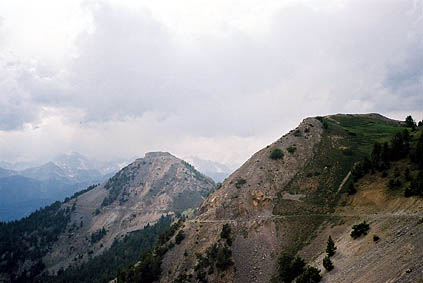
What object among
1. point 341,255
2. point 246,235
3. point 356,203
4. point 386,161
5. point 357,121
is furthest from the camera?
point 357,121

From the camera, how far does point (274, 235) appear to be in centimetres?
5972

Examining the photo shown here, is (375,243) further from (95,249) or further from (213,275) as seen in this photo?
(95,249)

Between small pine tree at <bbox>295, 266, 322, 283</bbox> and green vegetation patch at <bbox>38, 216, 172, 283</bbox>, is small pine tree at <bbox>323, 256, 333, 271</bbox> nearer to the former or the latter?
small pine tree at <bbox>295, 266, 322, 283</bbox>

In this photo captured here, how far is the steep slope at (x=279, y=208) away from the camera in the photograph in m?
54.2

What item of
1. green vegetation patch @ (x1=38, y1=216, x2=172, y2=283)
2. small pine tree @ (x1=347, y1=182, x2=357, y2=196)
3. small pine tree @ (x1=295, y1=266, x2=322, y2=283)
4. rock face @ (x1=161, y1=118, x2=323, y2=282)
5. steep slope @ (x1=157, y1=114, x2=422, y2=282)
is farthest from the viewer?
green vegetation patch @ (x1=38, y1=216, x2=172, y2=283)

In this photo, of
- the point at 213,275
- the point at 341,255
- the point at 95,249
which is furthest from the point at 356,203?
the point at 95,249

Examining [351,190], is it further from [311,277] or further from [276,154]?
[276,154]

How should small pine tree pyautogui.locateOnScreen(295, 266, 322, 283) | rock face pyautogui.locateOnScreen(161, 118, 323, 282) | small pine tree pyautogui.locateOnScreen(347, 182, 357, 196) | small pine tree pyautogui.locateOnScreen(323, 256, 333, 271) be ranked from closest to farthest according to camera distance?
small pine tree pyautogui.locateOnScreen(295, 266, 322, 283) < small pine tree pyautogui.locateOnScreen(323, 256, 333, 271) < rock face pyautogui.locateOnScreen(161, 118, 323, 282) < small pine tree pyautogui.locateOnScreen(347, 182, 357, 196)

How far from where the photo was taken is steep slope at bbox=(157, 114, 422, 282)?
5422cm

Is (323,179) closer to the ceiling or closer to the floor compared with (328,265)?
closer to the ceiling

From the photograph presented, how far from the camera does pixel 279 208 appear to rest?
68.0 metres

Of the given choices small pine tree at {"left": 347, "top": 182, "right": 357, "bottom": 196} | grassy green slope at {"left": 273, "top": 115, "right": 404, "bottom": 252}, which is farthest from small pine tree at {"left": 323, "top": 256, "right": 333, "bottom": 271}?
small pine tree at {"left": 347, "top": 182, "right": 357, "bottom": 196}

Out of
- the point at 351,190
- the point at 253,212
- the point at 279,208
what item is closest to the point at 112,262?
the point at 253,212

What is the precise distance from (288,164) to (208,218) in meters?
33.4
